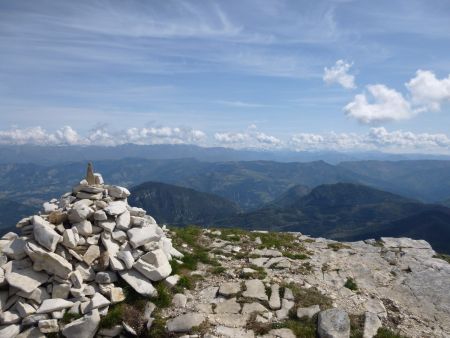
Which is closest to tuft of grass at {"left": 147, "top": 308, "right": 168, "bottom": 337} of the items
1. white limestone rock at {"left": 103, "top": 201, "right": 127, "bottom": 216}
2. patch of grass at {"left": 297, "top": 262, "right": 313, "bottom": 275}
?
white limestone rock at {"left": 103, "top": 201, "right": 127, "bottom": 216}

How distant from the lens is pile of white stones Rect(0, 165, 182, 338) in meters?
16.5

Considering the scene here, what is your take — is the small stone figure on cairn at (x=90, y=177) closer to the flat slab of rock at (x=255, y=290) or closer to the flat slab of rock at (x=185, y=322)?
the flat slab of rock at (x=185, y=322)

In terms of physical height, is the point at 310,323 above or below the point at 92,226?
below

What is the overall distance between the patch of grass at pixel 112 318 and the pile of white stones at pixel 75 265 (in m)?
0.29

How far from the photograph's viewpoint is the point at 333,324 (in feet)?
53.7

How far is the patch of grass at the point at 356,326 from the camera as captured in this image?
16.1 m

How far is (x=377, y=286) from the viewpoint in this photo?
2244 cm

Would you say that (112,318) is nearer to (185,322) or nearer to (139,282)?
(139,282)

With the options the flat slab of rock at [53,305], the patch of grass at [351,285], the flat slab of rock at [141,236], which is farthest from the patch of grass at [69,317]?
the patch of grass at [351,285]

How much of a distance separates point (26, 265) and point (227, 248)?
1381 centimetres

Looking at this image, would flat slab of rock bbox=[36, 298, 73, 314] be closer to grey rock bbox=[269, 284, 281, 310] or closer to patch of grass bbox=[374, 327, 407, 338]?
grey rock bbox=[269, 284, 281, 310]

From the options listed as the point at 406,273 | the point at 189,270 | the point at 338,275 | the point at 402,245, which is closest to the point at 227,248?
the point at 189,270

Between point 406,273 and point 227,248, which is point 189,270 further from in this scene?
point 406,273

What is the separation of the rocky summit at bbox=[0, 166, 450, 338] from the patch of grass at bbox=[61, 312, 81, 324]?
0.14ft
